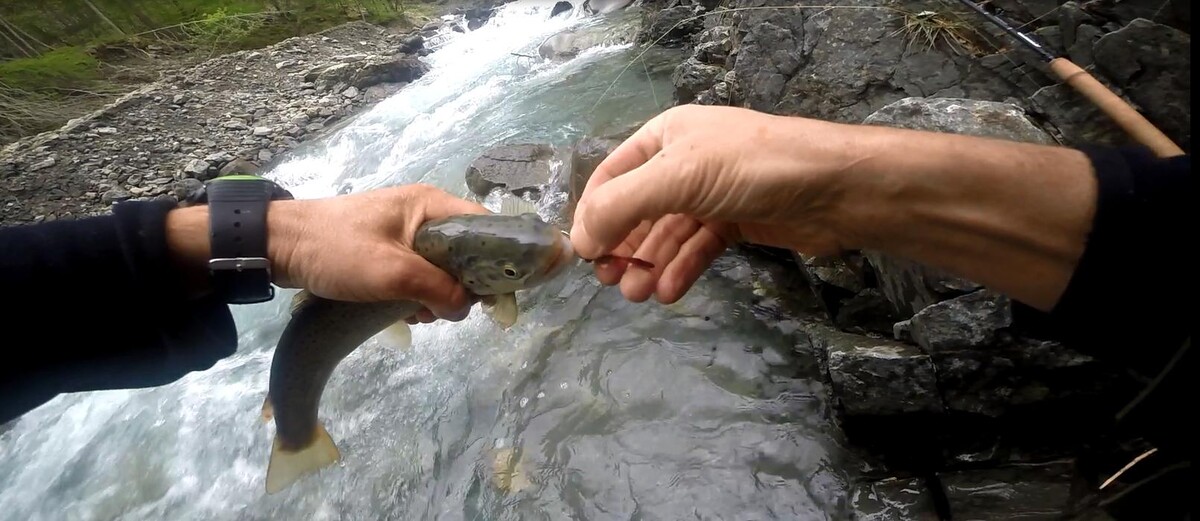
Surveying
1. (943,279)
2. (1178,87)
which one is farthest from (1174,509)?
(1178,87)

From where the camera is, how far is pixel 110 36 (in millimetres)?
16297

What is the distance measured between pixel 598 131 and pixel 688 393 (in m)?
4.24

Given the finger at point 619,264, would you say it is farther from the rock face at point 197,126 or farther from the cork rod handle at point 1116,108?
the rock face at point 197,126

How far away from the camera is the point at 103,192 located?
403 inches

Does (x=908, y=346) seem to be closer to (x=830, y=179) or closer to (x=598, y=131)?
(x=830, y=179)

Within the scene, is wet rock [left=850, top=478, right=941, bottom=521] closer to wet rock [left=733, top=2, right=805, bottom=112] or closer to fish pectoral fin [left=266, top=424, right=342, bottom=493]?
fish pectoral fin [left=266, top=424, right=342, bottom=493]

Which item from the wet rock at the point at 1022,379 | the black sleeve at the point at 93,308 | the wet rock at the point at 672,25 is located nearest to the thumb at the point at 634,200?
the black sleeve at the point at 93,308

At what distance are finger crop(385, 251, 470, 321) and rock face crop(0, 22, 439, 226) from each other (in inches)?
375

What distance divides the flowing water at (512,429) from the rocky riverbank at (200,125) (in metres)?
4.89

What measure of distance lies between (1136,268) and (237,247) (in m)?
2.77

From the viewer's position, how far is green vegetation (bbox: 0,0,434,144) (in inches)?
508

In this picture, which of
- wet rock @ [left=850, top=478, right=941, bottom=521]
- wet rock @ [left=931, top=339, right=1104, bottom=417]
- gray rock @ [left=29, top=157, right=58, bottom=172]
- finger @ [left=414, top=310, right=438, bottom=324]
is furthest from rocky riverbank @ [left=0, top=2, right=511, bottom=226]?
wet rock @ [left=931, top=339, right=1104, bottom=417]

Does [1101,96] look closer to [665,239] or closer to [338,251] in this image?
[665,239]

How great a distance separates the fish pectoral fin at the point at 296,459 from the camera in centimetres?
344
